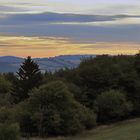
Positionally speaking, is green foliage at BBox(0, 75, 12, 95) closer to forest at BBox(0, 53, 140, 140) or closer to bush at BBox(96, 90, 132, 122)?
forest at BBox(0, 53, 140, 140)

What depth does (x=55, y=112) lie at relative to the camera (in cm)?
7244

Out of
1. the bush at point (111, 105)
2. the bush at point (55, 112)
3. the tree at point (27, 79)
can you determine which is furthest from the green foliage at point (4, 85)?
the bush at point (55, 112)

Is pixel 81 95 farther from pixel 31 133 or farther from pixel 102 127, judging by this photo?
pixel 31 133

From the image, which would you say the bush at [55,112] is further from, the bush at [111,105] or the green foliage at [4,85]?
the green foliage at [4,85]

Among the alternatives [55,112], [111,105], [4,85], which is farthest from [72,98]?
[4,85]

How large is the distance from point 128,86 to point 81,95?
10632 mm

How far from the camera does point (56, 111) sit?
7281 cm

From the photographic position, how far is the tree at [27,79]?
9944cm

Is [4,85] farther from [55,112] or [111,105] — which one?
[55,112]

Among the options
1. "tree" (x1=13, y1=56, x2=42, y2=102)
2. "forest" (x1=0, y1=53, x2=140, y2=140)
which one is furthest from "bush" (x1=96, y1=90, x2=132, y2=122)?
"tree" (x1=13, y1=56, x2=42, y2=102)

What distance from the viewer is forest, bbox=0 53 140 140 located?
72.6 meters

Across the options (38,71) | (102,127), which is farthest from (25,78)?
(102,127)

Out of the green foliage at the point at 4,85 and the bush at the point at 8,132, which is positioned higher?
the green foliage at the point at 4,85

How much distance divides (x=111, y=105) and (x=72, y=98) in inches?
396
